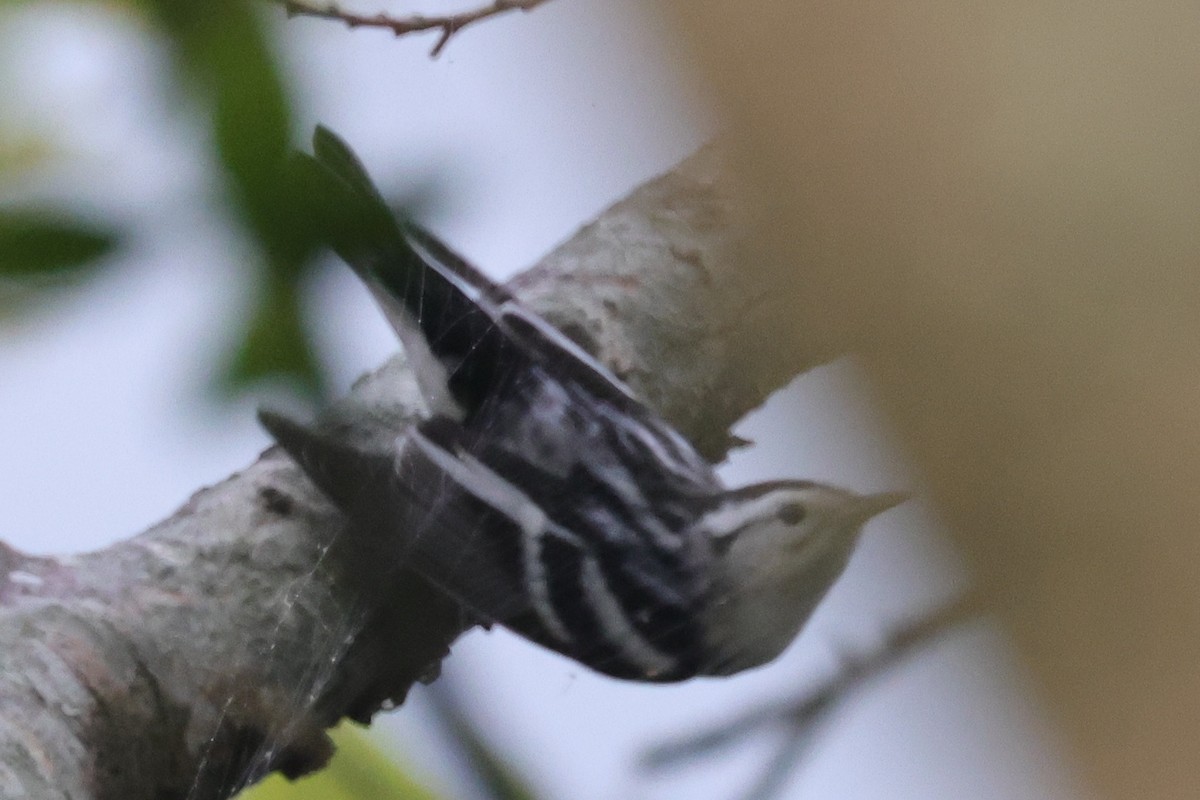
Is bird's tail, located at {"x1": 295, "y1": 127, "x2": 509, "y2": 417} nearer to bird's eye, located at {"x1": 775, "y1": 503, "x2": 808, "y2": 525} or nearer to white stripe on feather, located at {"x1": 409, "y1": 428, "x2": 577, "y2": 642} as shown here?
white stripe on feather, located at {"x1": 409, "y1": 428, "x2": 577, "y2": 642}

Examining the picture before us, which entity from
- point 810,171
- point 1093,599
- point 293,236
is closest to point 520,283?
point 293,236

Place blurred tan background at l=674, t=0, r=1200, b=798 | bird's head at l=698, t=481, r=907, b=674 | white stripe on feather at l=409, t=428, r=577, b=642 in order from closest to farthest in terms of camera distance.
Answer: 1. blurred tan background at l=674, t=0, r=1200, b=798
2. bird's head at l=698, t=481, r=907, b=674
3. white stripe on feather at l=409, t=428, r=577, b=642

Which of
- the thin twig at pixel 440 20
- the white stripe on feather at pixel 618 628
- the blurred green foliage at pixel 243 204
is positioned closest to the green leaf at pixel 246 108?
the blurred green foliage at pixel 243 204

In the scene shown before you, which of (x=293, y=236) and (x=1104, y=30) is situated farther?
(x=293, y=236)

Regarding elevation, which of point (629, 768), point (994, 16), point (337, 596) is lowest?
point (629, 768)

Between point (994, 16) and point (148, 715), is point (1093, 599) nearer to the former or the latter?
point (994, 16)

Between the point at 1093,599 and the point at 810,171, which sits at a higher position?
the point at 810,171

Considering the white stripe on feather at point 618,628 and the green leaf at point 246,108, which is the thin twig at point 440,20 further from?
the white stripe on feather at point 618,628

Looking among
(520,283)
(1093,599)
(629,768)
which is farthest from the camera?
(520,283)

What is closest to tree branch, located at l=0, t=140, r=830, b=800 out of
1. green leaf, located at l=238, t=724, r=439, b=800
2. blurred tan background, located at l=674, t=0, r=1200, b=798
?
green leaf, located at l=238, t=724, r=439, b=800
